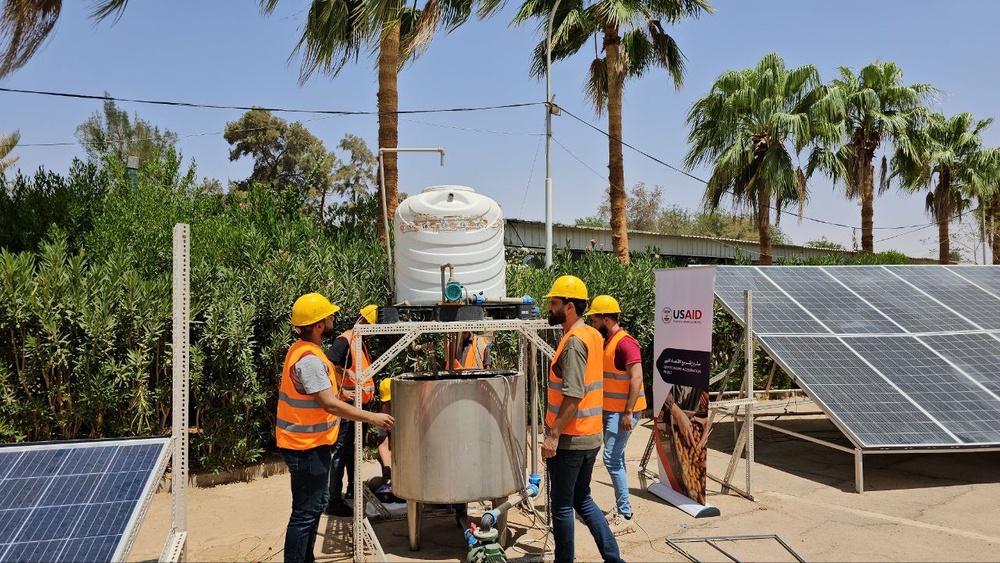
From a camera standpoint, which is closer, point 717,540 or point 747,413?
point 717,540

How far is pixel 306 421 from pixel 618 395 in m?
2.92

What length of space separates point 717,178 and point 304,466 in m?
17.4

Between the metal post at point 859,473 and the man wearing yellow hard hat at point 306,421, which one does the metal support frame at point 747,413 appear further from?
the man wearing yellow hard hat at point 306,421

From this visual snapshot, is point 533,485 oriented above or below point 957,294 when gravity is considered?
below

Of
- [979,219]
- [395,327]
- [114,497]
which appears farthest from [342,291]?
[979,219]

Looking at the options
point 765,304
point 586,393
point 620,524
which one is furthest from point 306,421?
point 765,304

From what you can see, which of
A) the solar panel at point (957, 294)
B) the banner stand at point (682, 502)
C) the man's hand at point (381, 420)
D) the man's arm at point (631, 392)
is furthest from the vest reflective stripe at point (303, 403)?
the solar panel at point (957, 294)

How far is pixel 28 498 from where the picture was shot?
347cm

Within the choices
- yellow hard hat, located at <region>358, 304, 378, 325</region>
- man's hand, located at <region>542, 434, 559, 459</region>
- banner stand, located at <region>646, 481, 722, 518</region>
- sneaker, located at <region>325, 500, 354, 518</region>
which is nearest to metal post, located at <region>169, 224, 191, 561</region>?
man's hand, located at <region>542, 434, 559, 459</region>

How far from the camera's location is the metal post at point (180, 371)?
3.88 metres

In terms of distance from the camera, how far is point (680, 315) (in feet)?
23.1

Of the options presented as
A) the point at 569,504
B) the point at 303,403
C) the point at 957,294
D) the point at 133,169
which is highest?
the point at 133,169

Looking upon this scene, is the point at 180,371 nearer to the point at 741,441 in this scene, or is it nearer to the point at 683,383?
the point at 683,383

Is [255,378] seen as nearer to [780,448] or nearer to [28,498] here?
[28,498]
